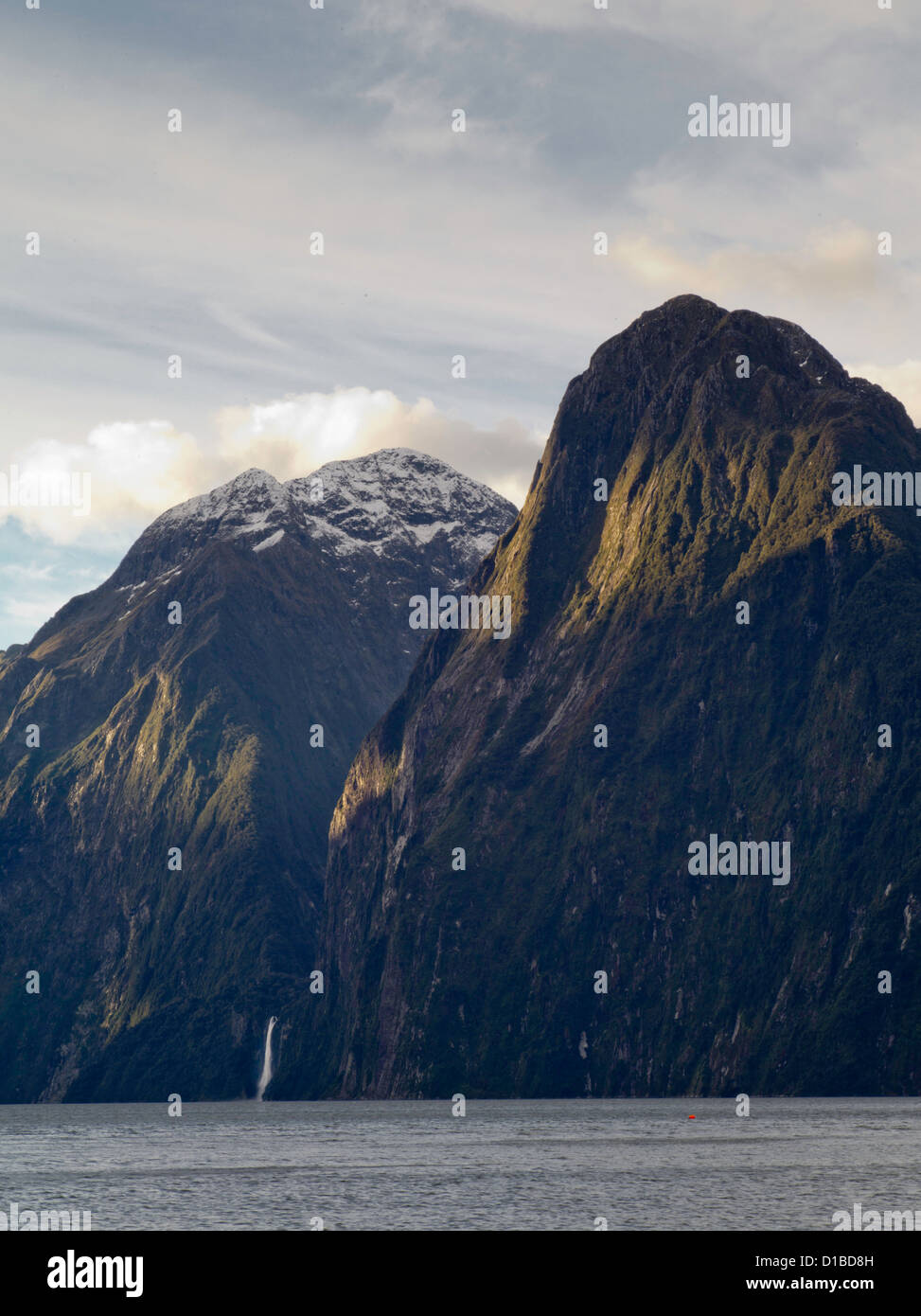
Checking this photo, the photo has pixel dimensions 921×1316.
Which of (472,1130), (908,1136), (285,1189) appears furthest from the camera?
(472,1130)
